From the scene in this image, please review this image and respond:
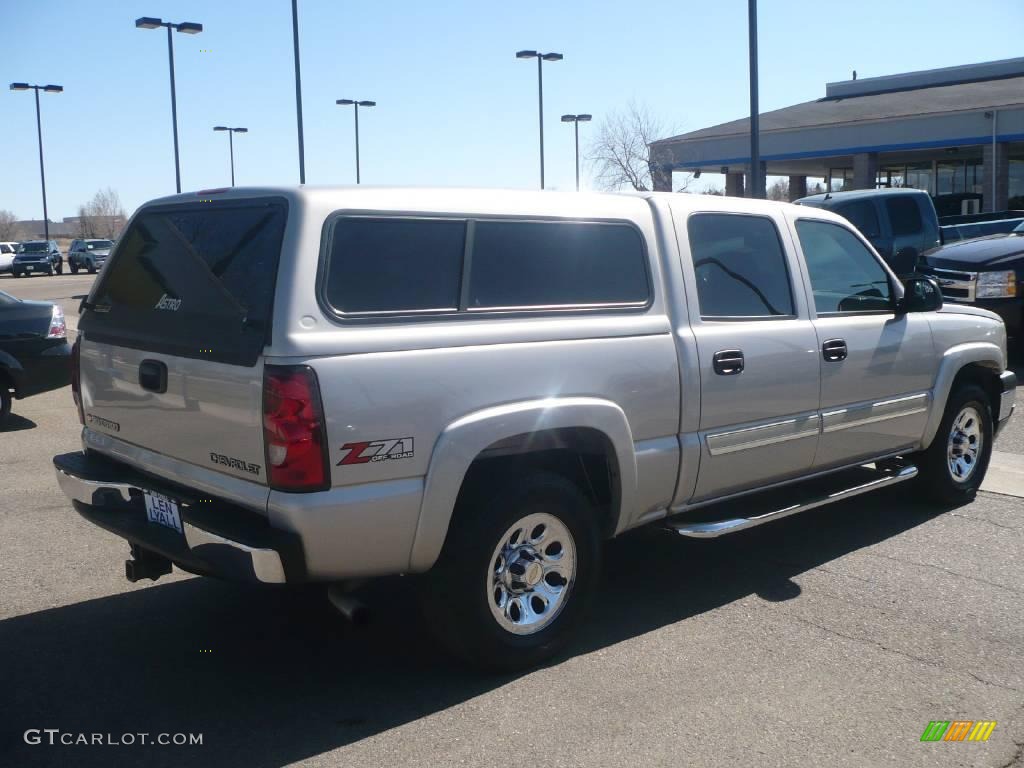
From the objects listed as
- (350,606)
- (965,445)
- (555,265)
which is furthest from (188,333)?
(965,445)

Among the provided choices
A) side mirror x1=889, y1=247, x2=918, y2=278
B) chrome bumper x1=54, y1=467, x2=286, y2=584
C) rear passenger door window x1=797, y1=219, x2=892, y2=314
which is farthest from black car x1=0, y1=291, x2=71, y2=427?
side mirror x1=889, y1=247, x2=918, y2=278

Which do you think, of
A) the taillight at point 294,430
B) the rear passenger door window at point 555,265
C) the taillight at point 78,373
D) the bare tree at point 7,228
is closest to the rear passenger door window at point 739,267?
the rear passenger door window at point 555,265

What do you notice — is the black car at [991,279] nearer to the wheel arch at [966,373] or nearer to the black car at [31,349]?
the wheel arch at [966,373]

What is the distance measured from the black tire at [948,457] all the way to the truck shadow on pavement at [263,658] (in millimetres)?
865

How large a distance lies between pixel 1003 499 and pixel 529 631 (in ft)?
13.6

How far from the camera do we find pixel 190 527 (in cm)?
390

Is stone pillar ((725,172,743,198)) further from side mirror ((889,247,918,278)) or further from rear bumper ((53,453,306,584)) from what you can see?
rear bumper ((53,453,306,584))

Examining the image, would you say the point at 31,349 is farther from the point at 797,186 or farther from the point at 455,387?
the point at 797,186

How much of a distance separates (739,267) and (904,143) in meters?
32.8

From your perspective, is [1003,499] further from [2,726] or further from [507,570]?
[2,726]

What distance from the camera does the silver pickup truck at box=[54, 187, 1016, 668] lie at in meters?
3.72

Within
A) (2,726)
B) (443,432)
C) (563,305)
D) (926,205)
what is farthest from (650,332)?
(926,205)

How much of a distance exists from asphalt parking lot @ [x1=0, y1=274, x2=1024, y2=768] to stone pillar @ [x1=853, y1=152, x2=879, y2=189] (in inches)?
1270

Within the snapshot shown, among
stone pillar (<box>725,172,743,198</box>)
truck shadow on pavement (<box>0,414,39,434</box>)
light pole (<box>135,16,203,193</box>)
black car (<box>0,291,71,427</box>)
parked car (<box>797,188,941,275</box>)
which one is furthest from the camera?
stone pillar (<box>725,172,743,198</box>)
